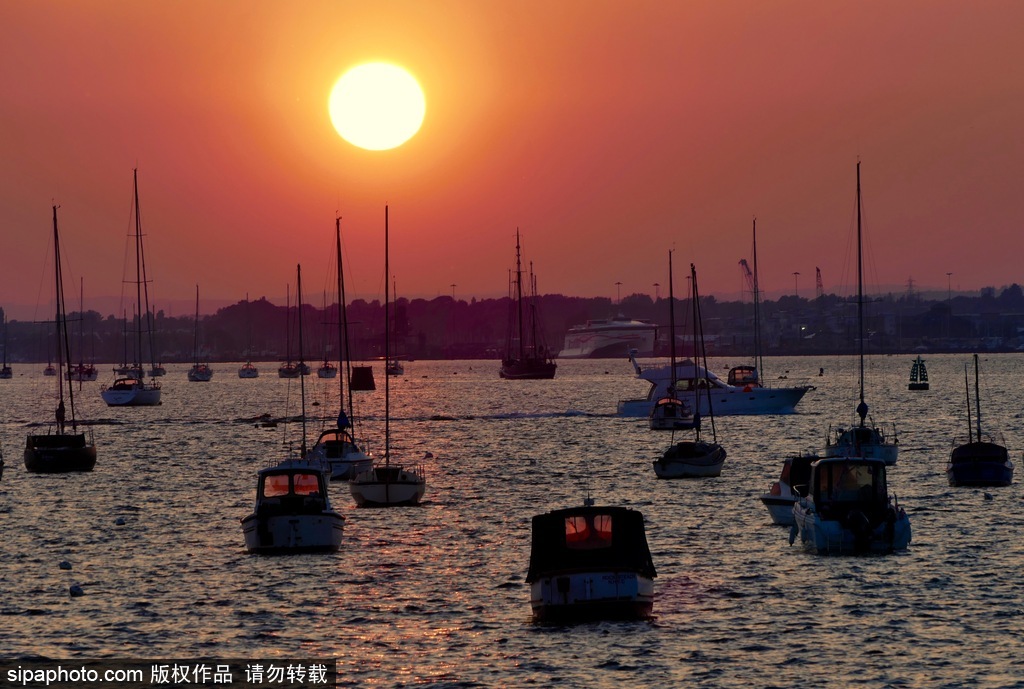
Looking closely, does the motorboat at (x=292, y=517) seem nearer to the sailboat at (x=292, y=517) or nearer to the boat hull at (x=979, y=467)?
the sailboat at (x=292, y=517)

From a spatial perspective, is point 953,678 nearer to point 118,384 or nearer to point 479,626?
point 479,626

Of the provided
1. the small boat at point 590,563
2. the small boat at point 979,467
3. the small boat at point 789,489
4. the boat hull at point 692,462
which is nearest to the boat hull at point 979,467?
the small boat at point 979,467

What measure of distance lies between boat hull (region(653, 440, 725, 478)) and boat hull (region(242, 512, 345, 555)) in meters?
32.4

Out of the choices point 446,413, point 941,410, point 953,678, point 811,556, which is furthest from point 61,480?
point 941,410

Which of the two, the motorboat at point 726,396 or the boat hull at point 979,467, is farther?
the motorboat at point 726,396

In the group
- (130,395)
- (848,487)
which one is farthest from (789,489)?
(130,395)

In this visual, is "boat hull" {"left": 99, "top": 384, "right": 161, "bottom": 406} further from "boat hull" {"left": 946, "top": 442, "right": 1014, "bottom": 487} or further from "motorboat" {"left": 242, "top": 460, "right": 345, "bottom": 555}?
"motorboat" {"left": 242, "top": 460, "right": 345, "bottom": 555}

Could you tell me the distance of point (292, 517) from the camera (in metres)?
50.8

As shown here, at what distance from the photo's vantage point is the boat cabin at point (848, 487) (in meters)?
48.2

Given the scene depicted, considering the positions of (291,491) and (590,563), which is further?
(291,491)

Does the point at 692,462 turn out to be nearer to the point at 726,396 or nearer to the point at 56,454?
the point at 56,454

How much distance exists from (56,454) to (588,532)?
56.5m

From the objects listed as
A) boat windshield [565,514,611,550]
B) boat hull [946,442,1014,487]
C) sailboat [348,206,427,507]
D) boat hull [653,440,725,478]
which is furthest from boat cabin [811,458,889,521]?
boat hull [653,440,725,478]

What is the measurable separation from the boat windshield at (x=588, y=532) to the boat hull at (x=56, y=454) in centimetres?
5575
